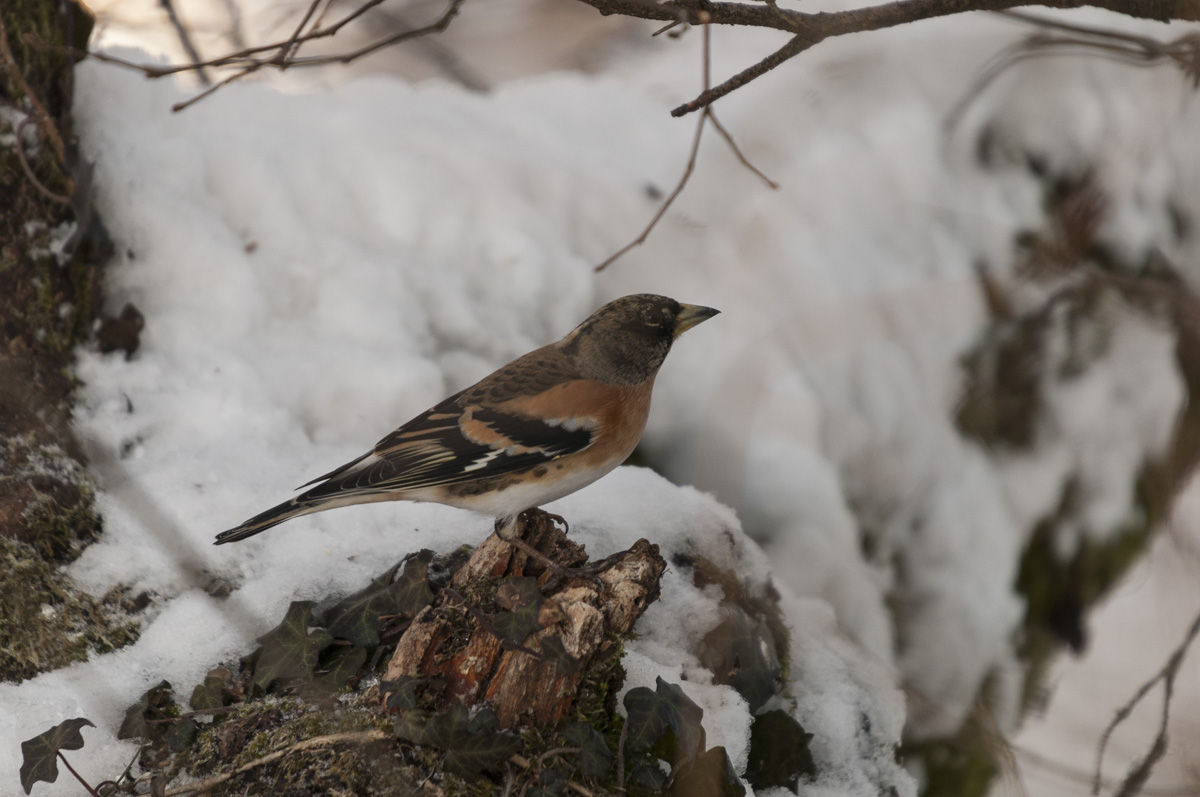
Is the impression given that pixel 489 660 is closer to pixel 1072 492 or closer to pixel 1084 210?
pixel 1084 210

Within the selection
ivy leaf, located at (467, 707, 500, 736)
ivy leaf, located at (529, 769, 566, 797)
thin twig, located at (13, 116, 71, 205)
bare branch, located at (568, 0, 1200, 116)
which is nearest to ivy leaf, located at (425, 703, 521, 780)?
ivy leaf, located at (467, 707, 500, 736)

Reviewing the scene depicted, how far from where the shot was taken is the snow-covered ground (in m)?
2.97

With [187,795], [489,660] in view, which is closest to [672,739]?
[489,660]


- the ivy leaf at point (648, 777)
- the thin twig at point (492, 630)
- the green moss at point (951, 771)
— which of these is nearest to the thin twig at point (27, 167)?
the thin twig at point (492, 630)

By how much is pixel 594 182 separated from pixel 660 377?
3.98ft

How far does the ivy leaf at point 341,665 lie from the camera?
94.5 inches

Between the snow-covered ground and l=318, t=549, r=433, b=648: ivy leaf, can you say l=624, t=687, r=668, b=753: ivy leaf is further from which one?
l=318, t=549, r=433, b=648: ivy leaf

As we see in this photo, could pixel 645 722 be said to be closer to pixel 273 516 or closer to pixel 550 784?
pixel 550 784

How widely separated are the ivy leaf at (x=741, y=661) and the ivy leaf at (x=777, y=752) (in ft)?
0.21

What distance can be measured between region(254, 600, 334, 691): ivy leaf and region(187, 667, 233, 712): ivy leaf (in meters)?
0.10

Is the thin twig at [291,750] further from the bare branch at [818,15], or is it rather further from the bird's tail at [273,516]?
the bare branch at [818,15]

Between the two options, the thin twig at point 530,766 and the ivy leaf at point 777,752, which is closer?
the thin twig at point 530,766

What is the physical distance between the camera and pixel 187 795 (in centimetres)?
211

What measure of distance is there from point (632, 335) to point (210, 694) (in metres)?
1.89
